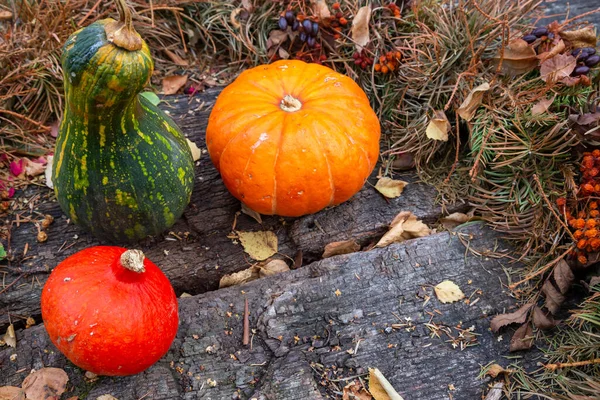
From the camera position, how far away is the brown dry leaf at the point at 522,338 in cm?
244

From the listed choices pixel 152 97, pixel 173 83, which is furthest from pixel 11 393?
pixel 173 83

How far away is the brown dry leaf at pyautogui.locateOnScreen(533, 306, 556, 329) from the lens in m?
2.47

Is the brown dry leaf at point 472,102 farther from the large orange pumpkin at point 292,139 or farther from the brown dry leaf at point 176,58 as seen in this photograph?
the brown dry leaf at point 176,58

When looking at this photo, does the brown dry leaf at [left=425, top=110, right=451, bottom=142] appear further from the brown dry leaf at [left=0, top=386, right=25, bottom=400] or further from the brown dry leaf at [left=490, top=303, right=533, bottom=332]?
the brown dry leaf at [left=0, top=386, right=25, bottom=400]

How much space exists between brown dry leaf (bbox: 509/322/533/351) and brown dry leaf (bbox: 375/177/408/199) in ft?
3.15

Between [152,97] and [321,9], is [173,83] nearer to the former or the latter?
[152,97]

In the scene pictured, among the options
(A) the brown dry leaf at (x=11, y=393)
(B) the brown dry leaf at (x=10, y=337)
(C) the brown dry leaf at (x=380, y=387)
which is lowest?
(C) the brown dry leaf at (x=380, y=387)

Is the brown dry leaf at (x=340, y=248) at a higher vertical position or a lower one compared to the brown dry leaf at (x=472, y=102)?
lower

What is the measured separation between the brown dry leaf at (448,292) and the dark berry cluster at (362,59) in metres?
1.42

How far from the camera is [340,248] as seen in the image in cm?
282

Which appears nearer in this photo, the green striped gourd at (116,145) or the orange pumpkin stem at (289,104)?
the green striped gourd at (116,145)

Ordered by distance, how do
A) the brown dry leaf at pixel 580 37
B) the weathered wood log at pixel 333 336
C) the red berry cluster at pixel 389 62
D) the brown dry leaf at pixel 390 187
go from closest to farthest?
1. the weathered wood log at pixel 333 336
2. the brown dry leaf at pixel 580 37
3. the brown dry leaf at pixel 390 187
4. the red berry cluster at pixel 389 62

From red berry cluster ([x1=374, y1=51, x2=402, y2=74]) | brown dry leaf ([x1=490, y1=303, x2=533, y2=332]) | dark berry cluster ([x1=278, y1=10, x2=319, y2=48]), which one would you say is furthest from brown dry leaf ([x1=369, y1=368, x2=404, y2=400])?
dark berry cluster ([x1=278, y1=10, x2=319, y2=48])

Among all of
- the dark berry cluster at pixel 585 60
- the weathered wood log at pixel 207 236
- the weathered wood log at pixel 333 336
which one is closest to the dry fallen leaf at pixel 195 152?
the weathered wood log at pixel 207 236
